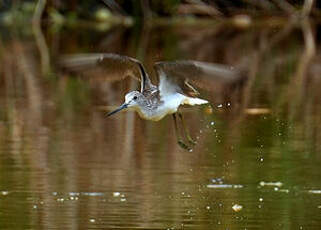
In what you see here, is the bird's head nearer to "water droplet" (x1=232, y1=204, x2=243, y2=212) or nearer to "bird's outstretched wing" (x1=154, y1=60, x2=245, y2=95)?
"bird's outstretched wing" (x1=154, y1=60, x2=245, y2=95)

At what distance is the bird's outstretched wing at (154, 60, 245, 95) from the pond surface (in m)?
0.08

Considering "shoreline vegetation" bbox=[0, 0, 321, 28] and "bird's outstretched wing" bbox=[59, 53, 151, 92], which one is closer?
"bird's outstretched wing" bbox=[59, 53, 151, 92]

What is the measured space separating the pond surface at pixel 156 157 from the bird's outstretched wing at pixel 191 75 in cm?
8

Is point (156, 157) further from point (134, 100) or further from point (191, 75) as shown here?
point (191, 75)

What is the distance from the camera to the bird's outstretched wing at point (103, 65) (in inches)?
329

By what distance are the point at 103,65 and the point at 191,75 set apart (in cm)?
74

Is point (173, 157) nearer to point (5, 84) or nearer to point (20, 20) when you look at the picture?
point (5, 84)

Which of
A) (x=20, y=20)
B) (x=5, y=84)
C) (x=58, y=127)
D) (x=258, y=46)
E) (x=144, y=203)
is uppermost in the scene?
(x=20, y=20)

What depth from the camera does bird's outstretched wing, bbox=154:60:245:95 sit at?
774 centimetres

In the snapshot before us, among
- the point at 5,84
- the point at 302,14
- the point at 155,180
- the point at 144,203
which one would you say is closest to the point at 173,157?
the point at 155,180

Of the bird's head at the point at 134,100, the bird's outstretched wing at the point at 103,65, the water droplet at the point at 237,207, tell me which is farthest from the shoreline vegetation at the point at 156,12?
the water droplet at the point at 237,207

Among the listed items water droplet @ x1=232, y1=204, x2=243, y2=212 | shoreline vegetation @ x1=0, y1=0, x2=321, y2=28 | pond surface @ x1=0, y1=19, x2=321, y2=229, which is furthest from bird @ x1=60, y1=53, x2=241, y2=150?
shoreline vegetation @ x1=0, y1=0, x2=321, y2=28

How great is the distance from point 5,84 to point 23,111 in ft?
9.83

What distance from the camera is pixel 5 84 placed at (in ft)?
54.1
